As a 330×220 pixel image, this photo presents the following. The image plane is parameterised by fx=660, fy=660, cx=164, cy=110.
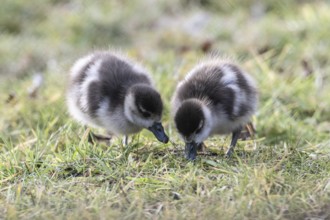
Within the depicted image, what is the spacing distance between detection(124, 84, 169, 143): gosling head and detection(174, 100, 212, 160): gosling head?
24 cm

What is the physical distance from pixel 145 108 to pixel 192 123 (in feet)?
1.32

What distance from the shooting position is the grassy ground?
10.5 ft

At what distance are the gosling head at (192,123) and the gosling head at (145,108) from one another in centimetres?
24

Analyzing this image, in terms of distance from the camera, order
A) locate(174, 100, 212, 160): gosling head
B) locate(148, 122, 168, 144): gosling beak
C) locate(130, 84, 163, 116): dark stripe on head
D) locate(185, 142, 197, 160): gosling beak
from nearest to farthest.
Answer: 1. locate(174, 100, 212, 160): gosling head
2. locate(185, 142, 197, 160): gosling beak
3. locate(130, 84, 163, 116): dark stripe on head
4. locate(148, 122, 168, 144): gosling beak

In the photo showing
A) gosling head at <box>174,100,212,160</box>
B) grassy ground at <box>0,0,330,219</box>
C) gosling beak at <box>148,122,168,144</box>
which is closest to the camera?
grassy ground at <box>0,0,330,219</box>

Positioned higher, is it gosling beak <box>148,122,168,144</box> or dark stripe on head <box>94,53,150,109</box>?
dark stripe on head <box>94,53,150,109</box>

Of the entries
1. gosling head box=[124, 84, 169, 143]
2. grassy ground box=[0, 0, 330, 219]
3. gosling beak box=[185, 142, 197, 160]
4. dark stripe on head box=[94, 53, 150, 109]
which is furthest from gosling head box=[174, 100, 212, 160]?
dark stripe on head box=[94, 53, 150, 109]

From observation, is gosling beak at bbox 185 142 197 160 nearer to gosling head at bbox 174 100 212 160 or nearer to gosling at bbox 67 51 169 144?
gosling head at bbox 174 100 212 160

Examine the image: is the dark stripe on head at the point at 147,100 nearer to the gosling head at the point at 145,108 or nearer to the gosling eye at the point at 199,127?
the gosling head at the point at 145,108

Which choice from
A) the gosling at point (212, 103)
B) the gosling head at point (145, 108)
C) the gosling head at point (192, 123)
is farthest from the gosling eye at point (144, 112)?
the gosling head at point (192, 123)

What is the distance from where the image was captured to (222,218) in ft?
9.76

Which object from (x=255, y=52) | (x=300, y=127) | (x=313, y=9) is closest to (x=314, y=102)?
(x=300, y=127)

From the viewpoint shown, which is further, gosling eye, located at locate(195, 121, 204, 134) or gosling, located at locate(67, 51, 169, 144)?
gosling, located at locate(67, 51, 169, 144)

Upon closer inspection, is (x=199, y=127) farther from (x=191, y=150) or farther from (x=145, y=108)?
(x=145, y=108)
